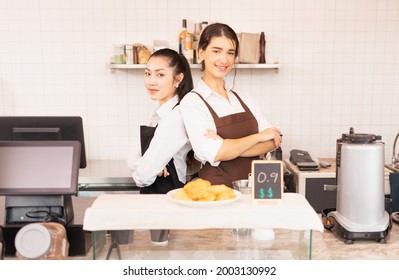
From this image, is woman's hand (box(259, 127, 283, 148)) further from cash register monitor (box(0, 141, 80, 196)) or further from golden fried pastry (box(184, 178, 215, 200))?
cash register monitor (box(0, 141, 80, 196))

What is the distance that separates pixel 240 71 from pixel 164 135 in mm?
1882

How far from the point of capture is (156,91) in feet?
7.34

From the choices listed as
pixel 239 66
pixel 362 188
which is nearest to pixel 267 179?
pixel 362 188

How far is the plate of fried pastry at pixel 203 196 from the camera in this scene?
4.24ft

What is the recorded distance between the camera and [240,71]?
146 inches

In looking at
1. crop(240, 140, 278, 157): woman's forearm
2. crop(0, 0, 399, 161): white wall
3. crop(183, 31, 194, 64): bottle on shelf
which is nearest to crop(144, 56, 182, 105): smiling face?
crop(240, 140, 278, 157): woman's forearm

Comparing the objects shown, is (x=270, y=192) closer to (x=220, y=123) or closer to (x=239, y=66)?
(x=220, y=123)

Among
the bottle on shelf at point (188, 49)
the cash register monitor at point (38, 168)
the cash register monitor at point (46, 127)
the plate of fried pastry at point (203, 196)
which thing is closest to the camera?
the plate of fried pastry at point (203, 196)

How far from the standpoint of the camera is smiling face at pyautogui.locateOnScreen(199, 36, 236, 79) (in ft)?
6.72

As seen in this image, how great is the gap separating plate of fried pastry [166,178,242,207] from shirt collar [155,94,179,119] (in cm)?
88

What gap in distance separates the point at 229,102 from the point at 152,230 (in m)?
1.05

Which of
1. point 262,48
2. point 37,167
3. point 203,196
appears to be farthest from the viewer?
point 262,48

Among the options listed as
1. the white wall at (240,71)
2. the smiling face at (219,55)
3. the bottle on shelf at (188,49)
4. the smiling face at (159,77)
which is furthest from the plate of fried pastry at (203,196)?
the white wall at (240,71)

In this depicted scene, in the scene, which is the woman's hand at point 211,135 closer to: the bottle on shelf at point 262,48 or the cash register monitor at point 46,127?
the cash register monitor at point 46,127
